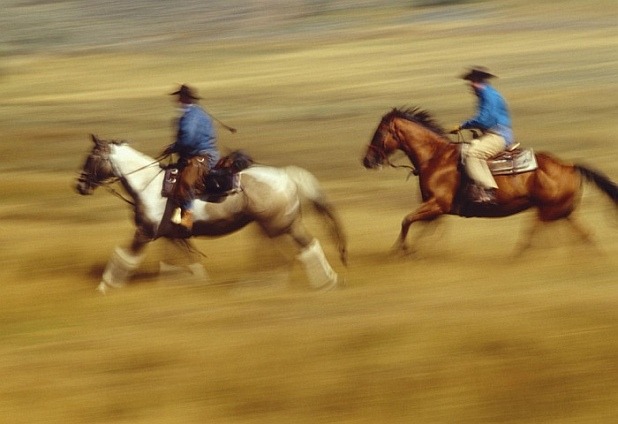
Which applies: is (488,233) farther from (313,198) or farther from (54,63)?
(54,63)

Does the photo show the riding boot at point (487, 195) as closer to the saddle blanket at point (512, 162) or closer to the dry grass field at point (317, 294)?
the saddle blanket at point (512, 162)

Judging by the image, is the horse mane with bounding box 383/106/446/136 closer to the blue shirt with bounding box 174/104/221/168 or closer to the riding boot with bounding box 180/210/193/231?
the blue shirt with bounding box 174/104/221/168

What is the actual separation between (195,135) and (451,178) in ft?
9.94

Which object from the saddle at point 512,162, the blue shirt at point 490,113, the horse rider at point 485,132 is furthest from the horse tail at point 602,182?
the blue shirt at point 490,113

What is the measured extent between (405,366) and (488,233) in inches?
276

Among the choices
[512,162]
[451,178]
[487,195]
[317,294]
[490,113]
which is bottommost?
[317,294]

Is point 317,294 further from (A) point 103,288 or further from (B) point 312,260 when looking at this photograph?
(A) point 103,288

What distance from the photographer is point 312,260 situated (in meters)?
14.4

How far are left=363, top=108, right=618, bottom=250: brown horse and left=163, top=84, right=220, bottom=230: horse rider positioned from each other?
6.70 ft

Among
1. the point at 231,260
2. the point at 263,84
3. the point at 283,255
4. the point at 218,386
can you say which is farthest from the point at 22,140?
the point at 218,386

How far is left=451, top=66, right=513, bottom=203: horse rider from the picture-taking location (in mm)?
15008

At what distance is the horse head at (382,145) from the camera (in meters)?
15.4

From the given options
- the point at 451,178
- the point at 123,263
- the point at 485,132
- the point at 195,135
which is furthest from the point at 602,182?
the point at 123,263

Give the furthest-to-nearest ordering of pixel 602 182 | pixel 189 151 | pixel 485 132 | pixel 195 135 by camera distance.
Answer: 1. pixel 602 182
2. pixel 485 132
3. pixel 189 151
4. pixel 195 135
